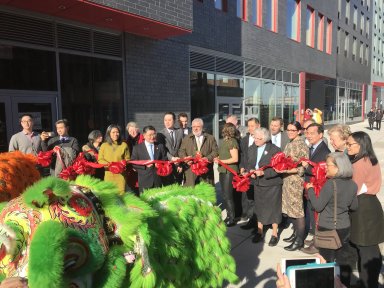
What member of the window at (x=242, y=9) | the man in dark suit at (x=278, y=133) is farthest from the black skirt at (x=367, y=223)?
the window at (x=242, y=9)

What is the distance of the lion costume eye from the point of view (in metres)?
1.27

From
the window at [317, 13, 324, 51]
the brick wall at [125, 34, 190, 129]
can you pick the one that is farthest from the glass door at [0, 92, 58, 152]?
the window at [317, 13, 324, 51]

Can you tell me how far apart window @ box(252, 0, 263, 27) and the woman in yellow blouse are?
444 inches

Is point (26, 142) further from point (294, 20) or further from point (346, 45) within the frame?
point (346, 45)

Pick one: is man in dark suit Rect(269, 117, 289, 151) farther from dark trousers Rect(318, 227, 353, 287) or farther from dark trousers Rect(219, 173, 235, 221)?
dark trousers Rect(318, 227, 353, 287)

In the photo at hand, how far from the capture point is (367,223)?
10.5 feet

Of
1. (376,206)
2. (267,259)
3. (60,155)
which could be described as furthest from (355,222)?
(60,155)

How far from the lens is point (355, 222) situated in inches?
129

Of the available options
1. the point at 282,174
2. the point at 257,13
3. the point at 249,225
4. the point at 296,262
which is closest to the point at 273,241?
the point at 249,225

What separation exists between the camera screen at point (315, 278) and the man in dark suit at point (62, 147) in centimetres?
396

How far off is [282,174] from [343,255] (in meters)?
1.57

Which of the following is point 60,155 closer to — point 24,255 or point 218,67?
point 24,255

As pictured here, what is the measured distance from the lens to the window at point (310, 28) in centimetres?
1983

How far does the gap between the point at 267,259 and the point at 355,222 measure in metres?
1.48
